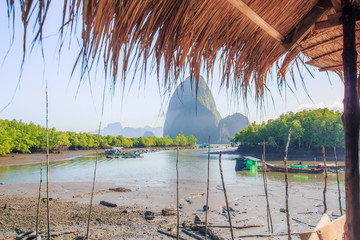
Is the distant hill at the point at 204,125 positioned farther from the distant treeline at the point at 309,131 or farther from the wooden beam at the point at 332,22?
the wooden beam at the point at 332,22

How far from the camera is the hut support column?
1153mm

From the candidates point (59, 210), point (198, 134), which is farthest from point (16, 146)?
point (198, 134)

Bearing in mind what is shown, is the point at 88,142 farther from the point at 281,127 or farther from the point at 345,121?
the point at 345,121

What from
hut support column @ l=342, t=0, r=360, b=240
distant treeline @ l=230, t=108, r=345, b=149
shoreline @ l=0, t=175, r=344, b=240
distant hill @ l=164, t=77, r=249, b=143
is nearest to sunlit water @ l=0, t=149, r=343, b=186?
shoreline @ l=0, t=175, r=344, b=240

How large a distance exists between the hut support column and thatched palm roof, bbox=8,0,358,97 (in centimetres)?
10

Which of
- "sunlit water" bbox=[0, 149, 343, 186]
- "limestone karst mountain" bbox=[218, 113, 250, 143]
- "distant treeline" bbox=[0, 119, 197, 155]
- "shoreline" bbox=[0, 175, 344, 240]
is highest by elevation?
"limestone karst mountain" bbox=[218, 113, 250, 143]

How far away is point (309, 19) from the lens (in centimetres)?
135

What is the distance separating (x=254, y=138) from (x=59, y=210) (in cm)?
3469

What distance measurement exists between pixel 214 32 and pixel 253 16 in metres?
0.21

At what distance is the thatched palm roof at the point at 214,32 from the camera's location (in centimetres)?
80

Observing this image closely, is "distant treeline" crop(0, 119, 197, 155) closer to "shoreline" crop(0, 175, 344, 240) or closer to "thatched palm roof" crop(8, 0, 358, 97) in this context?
"shoreline" crop(0, 175, 344, 240)

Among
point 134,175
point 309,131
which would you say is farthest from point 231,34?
point 309,131

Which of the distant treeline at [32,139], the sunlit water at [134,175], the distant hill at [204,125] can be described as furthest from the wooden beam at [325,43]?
the distant hill at [204,125]

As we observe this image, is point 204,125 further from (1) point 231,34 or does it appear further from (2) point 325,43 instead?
(1) point 231,34
